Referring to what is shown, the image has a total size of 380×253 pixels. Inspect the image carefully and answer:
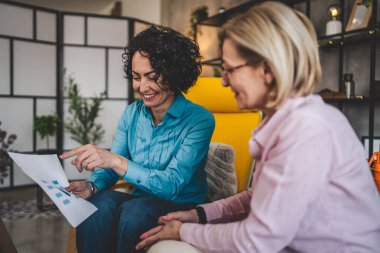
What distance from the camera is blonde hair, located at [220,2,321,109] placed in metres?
0.73

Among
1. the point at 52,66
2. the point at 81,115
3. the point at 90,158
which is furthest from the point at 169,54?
the point at 52,66

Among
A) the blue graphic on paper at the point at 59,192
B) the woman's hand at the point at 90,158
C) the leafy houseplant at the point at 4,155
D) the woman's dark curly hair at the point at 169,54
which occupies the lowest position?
the leafy houseplant at the point at 4,155

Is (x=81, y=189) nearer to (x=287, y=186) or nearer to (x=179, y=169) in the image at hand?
(x=179, y=169)

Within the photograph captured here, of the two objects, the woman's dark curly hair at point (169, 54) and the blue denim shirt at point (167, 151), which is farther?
the woman's dark curly hair at point (169, 54)

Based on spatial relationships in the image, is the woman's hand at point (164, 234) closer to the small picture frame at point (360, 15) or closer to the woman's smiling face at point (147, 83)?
the woman's smiling face at point (147, 83)

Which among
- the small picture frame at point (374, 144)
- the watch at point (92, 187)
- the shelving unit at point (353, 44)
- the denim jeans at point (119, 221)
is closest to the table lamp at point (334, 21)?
the shelving unit at point (353, 44)

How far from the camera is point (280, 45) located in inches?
28.6

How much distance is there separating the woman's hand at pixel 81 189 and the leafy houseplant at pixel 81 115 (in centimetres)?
322

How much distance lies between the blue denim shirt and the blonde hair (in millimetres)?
590

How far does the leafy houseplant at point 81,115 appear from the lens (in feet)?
14.6

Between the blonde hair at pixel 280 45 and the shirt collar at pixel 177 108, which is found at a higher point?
the blonde hair at pixel 280 45

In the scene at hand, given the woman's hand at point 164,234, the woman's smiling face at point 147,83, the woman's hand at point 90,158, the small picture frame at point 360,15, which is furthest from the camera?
the small picture frame at point 360,15

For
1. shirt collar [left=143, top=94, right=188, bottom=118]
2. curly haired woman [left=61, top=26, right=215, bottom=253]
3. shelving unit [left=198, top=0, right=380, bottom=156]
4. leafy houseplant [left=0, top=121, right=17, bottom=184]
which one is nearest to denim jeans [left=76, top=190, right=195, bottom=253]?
curly haired woman [left=61, top=26, right=215, bottom=253]

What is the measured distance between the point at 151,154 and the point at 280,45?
803 mm
